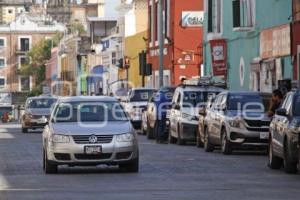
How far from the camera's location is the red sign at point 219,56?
51.1 m

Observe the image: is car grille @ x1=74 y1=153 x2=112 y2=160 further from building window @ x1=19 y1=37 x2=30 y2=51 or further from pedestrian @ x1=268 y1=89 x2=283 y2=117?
building window @ x1=19 y1=37 x2=30 y2=51

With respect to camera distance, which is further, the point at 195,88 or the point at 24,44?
the point at 24,44

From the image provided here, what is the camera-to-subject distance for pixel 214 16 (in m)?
53.7

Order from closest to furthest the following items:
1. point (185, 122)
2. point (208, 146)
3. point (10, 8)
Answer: point (208, 146) < point (185, 122) < point (10, 8)

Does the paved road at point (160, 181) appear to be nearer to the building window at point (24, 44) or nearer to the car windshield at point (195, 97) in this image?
the car windshield at point (195, 97)

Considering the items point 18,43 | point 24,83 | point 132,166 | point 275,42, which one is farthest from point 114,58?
point 24,83

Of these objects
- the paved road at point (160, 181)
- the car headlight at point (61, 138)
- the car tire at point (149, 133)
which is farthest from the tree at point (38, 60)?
the car headlight at point (61, 138)

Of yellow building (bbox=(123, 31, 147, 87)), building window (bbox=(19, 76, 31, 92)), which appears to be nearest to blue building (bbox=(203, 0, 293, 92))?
yellow building (bbox=(123, 31, 147, 87))

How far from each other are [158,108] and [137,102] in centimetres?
1016

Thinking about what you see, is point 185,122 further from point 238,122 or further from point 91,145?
point 91,145

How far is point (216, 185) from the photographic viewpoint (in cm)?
2008

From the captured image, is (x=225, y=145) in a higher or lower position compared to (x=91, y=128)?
lower

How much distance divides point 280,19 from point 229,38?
926 centimetres

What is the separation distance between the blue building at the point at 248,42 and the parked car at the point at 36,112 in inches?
300
